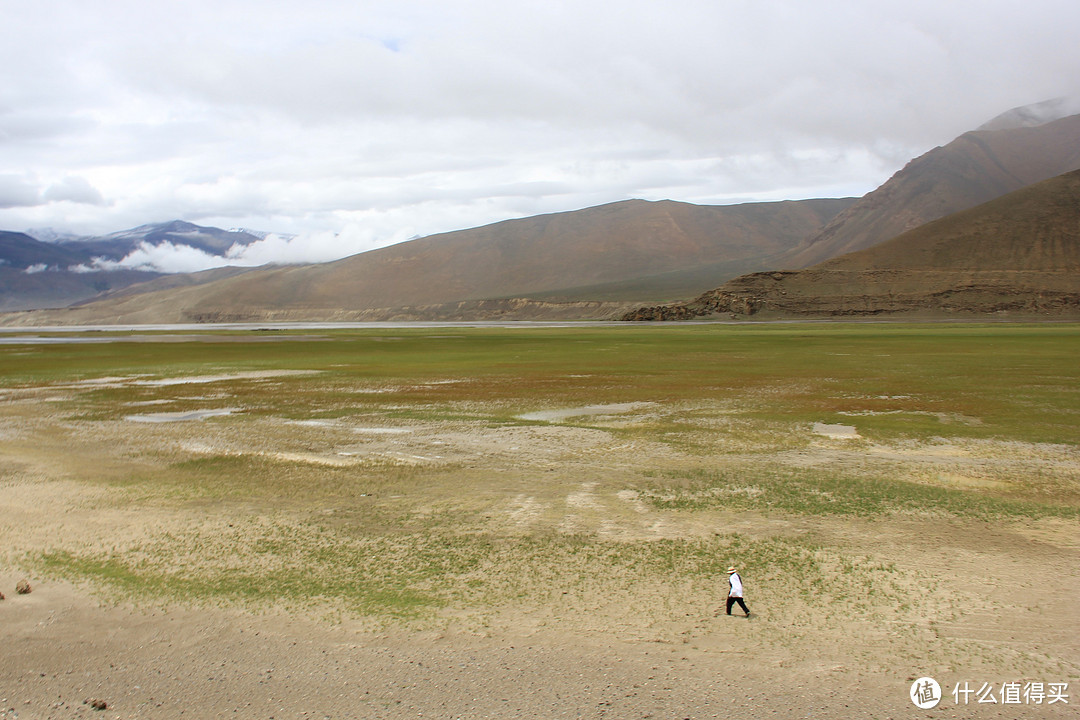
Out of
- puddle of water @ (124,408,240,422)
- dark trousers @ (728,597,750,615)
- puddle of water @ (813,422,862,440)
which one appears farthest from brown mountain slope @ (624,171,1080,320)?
dark trousers @ (728,597,750,615)

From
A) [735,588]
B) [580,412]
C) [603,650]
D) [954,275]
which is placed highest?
[954,275]

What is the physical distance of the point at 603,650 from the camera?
770cm

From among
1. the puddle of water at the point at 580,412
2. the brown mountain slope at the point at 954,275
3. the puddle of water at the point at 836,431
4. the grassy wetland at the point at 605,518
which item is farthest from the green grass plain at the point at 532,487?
the brown mountain slope at the point at 954,275

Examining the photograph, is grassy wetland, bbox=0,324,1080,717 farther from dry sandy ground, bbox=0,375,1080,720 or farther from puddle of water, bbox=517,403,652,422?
puddle of water, bbox=517,403,652,422

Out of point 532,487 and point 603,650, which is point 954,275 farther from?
point 603,650

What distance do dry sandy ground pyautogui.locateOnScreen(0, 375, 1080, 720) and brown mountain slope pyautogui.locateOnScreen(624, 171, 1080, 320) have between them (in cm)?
11912

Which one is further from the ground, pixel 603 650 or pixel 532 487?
pixel 532 487

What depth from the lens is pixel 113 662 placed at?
764 centimetres

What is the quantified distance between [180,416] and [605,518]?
17.4m

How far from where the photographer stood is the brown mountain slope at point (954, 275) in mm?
117062

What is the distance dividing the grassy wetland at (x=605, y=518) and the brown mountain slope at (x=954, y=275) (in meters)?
101

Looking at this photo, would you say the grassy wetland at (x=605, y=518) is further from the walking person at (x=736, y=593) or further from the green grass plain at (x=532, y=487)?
the walking person at (x=736, y=593)

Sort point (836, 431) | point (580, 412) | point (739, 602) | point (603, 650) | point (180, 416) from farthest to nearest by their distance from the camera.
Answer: point (180, 416), point (580, 412), point (836, 431), point (739, 602), point (603, 650)

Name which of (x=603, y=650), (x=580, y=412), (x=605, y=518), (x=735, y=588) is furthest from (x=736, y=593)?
(x=580, y=412)
